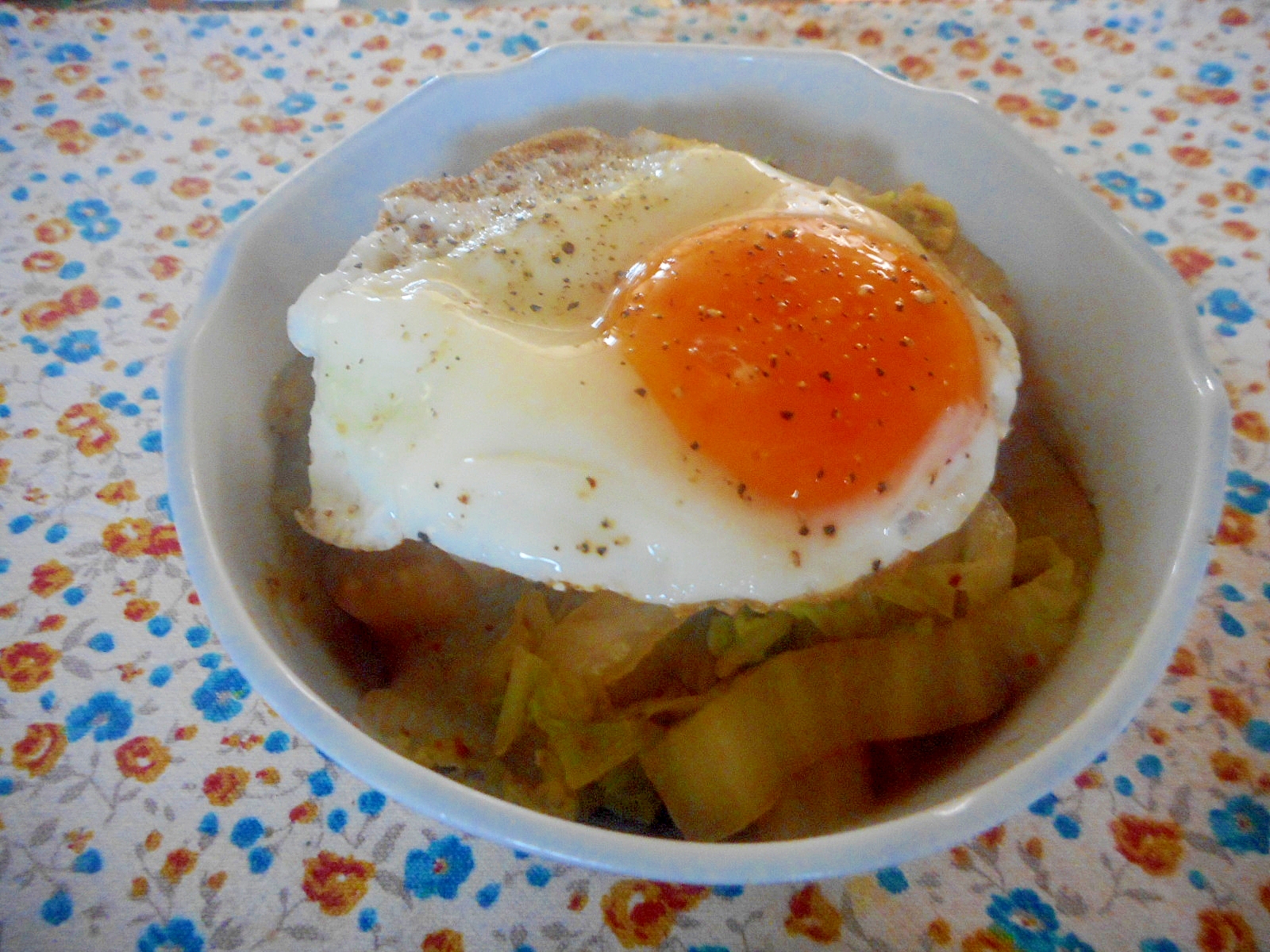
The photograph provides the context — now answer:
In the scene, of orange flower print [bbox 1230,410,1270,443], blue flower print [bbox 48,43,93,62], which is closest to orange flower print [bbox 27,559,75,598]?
blue flower print [bbox 48,43,93,62]

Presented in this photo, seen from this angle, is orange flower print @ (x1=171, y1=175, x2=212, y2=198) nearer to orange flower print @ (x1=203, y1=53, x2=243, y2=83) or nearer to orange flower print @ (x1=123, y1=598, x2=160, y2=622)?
orange flower print @ (x1=203, y1=53, x2=243, y2=83)

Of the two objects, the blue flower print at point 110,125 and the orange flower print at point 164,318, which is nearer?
the orange flower print at point 164,318

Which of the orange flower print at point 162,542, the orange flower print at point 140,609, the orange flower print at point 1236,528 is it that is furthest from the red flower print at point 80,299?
the orange flower print at point 1236,528

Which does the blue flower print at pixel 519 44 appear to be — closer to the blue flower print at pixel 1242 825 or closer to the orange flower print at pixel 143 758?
the orange flower print at pixel 143 758

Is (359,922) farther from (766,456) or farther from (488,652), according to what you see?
(766,456)

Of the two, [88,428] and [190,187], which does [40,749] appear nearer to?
[88,428]
